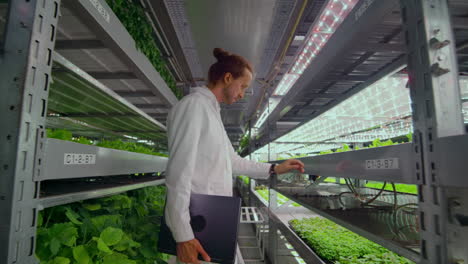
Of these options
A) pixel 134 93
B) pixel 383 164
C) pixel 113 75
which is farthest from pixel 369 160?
pixel 134 93

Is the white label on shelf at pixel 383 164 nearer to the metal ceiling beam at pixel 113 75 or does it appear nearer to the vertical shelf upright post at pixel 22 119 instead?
the vertical shelf upright post at pixel 22 119

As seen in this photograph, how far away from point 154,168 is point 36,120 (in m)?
1.57

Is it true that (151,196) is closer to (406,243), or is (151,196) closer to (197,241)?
(197,241)

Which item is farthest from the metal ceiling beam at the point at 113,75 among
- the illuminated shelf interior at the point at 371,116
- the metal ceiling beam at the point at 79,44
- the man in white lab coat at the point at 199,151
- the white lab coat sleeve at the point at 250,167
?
the illuminated shelf interior at the point at 371,116

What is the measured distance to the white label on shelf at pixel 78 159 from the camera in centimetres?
86

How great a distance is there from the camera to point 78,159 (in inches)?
36.9

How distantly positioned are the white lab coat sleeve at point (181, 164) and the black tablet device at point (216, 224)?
7cm

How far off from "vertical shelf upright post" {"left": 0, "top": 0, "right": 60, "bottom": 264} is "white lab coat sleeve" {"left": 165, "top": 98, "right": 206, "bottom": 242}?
475 mm

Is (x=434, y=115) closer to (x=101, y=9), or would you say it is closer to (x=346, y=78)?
(x=346, y=78)

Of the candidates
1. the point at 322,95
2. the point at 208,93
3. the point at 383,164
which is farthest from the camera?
the point at 322,95

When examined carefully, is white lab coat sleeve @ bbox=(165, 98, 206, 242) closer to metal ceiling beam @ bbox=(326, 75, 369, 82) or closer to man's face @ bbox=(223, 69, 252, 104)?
man's face @ bbox=(223, 69, 252, 104)

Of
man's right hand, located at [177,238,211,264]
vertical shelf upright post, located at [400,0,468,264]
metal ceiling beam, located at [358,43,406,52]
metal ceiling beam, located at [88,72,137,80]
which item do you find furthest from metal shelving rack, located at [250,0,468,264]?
metal ceiling beam, located at [88,72,137,80]

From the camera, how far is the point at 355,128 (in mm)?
1916

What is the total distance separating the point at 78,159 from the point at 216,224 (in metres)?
0.63
